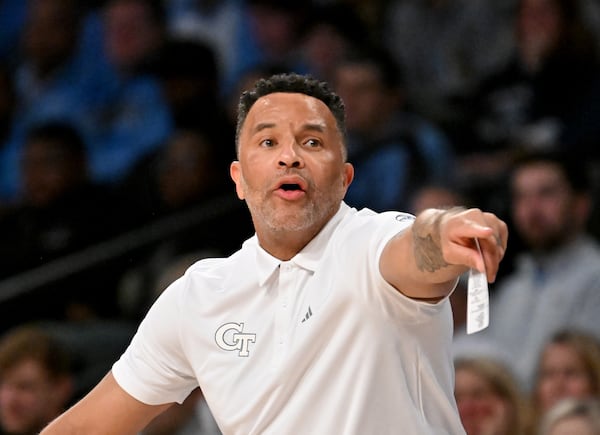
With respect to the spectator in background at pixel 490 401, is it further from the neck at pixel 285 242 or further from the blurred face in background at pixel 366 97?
the neck at pixel 285 242

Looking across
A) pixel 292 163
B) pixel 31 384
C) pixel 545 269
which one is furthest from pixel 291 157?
pixel 31 384

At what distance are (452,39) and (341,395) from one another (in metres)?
4.30

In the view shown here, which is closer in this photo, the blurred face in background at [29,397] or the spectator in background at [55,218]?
the blurred face in background at [29,397]

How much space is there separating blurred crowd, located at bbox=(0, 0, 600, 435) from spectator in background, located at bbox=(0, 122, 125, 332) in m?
0.01

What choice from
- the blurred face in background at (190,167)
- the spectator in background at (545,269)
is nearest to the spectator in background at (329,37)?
the blurred face in background at (190,167)

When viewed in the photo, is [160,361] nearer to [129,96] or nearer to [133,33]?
[129,96]

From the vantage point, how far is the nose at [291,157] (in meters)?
3.19

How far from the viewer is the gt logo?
10.5ft

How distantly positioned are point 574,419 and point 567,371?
50 centimetres

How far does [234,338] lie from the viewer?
323cm

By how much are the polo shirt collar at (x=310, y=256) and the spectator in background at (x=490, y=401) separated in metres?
2.12

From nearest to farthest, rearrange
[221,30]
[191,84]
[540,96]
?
[540,96] < [191,84] < [221,30]

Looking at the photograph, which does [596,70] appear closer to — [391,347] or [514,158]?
[514,158]

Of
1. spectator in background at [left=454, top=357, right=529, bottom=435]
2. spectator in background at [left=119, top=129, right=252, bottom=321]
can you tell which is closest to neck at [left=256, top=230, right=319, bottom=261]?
spectator in background at [left=454, top=357, right=529, bottom=435]
